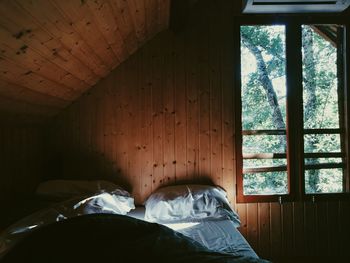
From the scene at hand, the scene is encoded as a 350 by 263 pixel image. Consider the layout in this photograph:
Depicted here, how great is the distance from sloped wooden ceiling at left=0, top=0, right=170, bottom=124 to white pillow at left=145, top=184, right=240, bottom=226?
3.85 feet

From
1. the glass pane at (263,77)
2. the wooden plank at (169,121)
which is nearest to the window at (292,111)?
the glass pane at (263,77)

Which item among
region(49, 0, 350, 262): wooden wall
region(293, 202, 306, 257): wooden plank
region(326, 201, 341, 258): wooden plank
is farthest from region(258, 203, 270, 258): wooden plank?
region(326, 201, 341, 258): wooden plank

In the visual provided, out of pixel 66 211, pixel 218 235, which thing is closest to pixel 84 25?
pixel 66 211

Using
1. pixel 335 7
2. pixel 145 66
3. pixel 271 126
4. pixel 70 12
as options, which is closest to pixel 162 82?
pixel 145 66

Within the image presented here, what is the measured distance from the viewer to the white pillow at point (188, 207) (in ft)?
7.05

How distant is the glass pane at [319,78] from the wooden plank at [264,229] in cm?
91

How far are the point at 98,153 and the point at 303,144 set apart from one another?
1982mm

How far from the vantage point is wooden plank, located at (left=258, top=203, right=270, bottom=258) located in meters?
2.69

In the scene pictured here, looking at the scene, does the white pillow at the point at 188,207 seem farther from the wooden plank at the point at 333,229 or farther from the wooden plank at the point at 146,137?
the wooden plank at the point at 333,229

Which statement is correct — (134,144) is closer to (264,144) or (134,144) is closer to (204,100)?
(204,100)

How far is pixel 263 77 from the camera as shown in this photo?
2.76 m

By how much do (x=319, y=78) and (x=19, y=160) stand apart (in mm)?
2828

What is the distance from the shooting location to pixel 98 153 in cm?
262

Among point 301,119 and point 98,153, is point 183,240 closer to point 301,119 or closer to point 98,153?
Result: point 98,153
